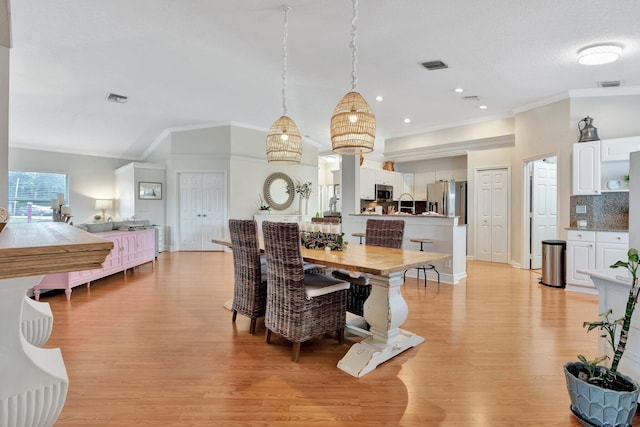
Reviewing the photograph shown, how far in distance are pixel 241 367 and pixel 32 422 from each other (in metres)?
1.64

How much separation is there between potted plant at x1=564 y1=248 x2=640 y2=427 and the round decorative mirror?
287 inches

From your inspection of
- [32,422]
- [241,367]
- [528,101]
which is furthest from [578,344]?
[528,101]

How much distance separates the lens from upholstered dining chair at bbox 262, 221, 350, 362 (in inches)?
96.1

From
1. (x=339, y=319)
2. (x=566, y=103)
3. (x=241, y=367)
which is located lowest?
(x=241, y=367)

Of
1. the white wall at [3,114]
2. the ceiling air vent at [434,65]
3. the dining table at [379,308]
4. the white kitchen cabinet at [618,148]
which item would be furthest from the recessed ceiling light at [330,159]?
the white wall at [3,114]

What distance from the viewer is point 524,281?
5098mm

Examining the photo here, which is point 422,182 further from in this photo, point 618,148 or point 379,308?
point 379,308

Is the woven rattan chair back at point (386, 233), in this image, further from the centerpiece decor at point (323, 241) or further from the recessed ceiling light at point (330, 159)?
the recessed ceiling light at point (330, 159)

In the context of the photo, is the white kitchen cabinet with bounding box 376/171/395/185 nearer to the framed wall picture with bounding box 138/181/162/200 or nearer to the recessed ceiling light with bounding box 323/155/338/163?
the recessed ceiling light with bounding box 323/155/338/163

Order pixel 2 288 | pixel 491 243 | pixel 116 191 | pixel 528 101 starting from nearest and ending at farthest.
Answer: pixel 2 288
pixel 528 101
pixel 491 243
pixel 116 191

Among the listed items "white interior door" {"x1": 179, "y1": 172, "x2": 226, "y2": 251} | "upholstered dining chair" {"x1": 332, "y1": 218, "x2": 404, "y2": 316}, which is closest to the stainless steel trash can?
"upholstered dining chair" {"x1": 332, "y1": 218, "x2": 404, "y2": 316}

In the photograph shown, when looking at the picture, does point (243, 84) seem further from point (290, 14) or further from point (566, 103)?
point (566, 103)

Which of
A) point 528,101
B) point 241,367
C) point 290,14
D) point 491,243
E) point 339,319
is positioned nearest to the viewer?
point 241,367

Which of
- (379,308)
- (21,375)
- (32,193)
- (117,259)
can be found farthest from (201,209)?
(21,375)
